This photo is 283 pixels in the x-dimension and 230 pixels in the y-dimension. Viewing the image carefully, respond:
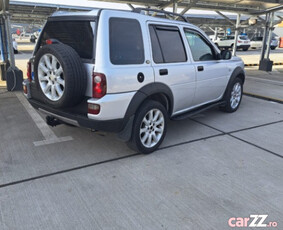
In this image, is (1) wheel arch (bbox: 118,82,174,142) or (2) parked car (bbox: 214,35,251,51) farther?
(2) parked car (bbox: 214,35,251,51)

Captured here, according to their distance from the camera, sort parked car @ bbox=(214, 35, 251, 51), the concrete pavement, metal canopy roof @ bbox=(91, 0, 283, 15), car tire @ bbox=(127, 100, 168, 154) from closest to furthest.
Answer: the concrete pavement, car tire @ bbox=(127, 100, 168, 154), metal canopy roof @ bbox=(91, 0, 283, 15), parked car @ bbox=(214, 35, 251, 51)

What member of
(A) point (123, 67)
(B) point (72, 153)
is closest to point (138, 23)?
(A) point (123, 67)

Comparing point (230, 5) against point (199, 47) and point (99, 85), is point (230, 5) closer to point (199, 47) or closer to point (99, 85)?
point (199, 47)

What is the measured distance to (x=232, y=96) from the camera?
5.71 m

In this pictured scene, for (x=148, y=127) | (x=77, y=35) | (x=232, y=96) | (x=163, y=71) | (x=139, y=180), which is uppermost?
(x=77, y=35)

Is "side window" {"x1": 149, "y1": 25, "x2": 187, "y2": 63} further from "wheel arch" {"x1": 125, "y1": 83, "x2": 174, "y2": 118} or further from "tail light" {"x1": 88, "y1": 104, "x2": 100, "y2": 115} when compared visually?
"tail light" {"x1": 88, "y1": 104, "x2": 100, "y2": 115}

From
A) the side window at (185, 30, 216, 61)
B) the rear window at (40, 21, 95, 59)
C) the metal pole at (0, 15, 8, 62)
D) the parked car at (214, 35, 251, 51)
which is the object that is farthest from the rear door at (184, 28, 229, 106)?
the parked car at (214, 35, 251, 51)

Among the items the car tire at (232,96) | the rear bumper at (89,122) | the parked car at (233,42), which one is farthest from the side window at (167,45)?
the parked car at (233,42)

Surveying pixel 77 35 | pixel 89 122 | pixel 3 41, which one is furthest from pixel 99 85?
pixel 3 41

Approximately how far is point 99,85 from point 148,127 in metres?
1.03

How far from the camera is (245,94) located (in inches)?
307

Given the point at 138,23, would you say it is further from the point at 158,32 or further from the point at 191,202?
the point at 191,202

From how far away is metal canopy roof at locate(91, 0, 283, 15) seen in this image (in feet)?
31.2

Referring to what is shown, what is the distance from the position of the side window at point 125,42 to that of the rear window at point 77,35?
25 cm
